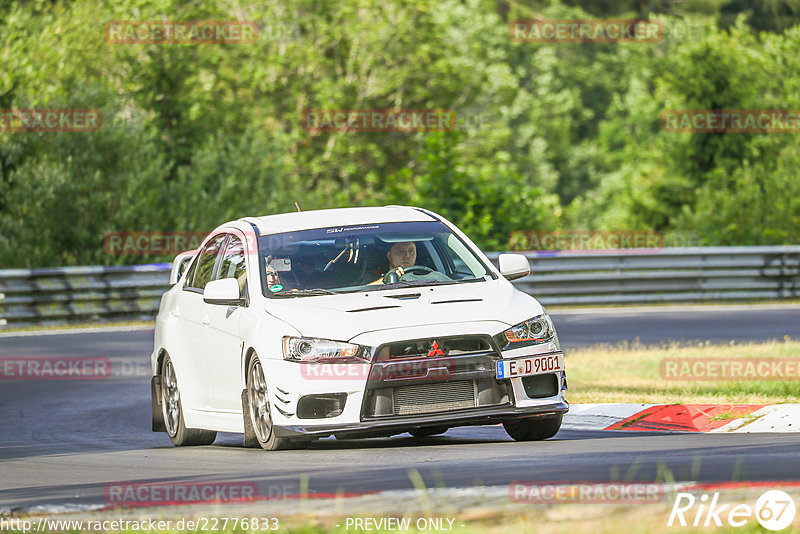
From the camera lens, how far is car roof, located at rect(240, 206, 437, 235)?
1072 centimetres

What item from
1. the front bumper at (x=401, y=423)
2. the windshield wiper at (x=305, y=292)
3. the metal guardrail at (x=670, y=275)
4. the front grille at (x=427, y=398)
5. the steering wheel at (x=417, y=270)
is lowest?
the metal guardrail at (x=670, y=275)

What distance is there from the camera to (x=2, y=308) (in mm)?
24047

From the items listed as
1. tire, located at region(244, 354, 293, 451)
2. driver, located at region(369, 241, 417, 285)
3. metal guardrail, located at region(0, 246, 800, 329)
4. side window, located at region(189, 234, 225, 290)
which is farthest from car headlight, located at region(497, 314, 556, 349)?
metal guardrail, located at region(0, 246, 800, 329)

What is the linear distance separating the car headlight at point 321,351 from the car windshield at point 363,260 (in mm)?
675

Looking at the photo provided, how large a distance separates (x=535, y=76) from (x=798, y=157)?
32290 mm

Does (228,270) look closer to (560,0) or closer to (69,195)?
(69,195)

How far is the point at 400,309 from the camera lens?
9.42m

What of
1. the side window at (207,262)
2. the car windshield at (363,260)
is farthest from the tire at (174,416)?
the car windshield at (363,260)

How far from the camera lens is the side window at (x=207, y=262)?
1138 cm

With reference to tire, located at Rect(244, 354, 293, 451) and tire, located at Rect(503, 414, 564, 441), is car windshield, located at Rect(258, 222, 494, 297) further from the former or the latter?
tire, located at Rect(503, 414, 564, 441)

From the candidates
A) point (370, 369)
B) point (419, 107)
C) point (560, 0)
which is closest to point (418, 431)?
point (370, 369)

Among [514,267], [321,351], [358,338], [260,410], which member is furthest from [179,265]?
[358,338]

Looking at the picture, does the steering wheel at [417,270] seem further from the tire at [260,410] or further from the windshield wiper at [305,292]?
the tire at [260,410]

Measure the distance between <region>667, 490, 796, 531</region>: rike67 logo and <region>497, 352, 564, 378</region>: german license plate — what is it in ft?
10.6
